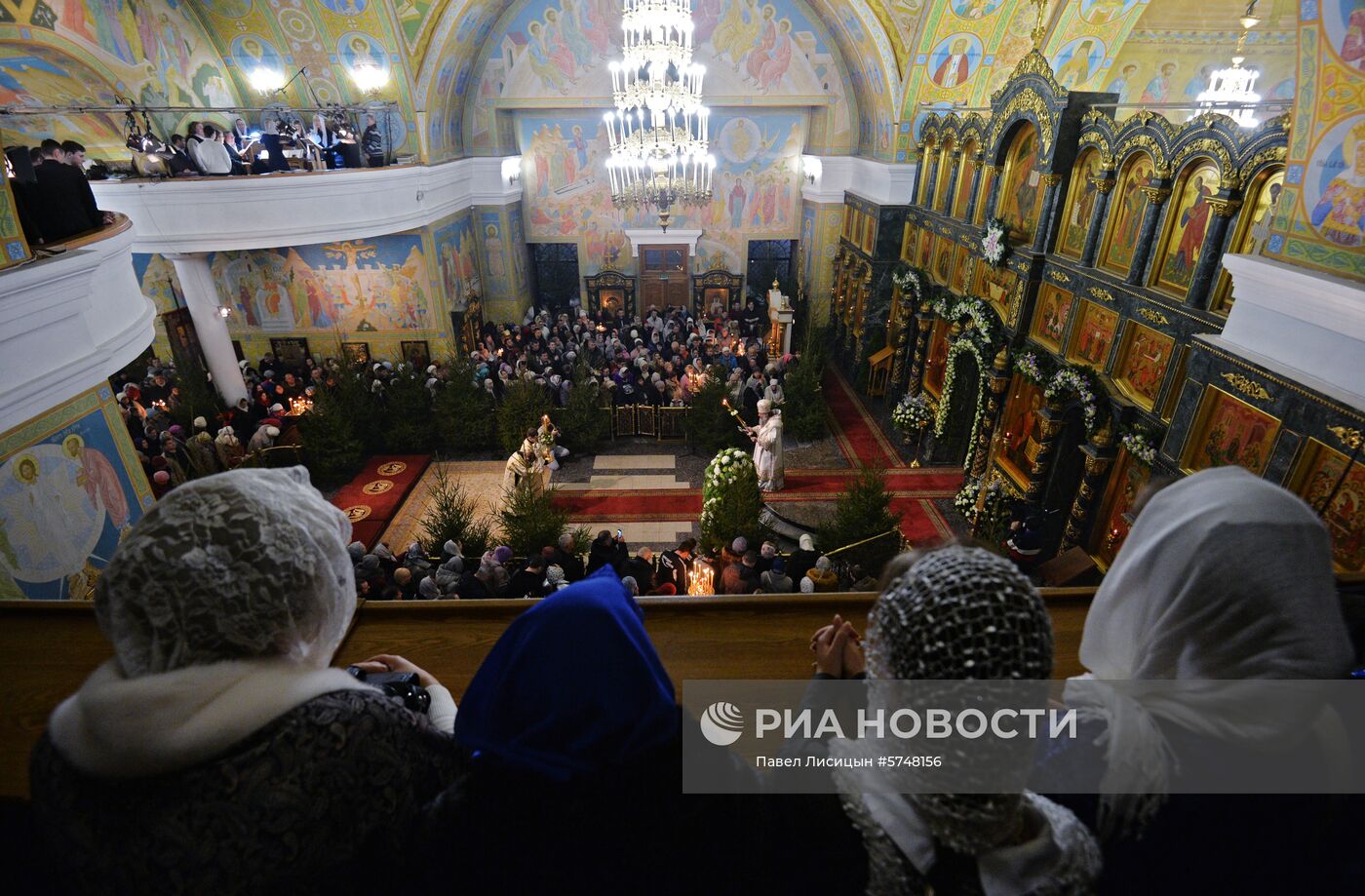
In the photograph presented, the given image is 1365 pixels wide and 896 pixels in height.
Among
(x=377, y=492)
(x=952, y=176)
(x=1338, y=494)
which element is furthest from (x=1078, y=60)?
(x=377, y=492)

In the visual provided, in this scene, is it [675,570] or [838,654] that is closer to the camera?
[838,654]

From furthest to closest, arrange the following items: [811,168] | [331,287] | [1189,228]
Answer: [811,168]
[331,287]
[1189,228]

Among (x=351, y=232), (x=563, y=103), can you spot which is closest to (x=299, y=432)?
(x=351, y=232)

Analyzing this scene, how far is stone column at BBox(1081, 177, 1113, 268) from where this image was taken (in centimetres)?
696

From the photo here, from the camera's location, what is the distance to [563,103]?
603 inches

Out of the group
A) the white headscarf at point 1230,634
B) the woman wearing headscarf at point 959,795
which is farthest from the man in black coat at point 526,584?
the white headscarf at point 1230,634

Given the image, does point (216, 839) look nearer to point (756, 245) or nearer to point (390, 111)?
point (390, 111)

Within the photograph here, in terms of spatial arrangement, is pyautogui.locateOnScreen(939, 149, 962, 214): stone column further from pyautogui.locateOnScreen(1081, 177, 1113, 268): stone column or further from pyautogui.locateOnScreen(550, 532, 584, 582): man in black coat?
pyautogui.locateOnScreen(550, 532, 584, 582): man in black coat

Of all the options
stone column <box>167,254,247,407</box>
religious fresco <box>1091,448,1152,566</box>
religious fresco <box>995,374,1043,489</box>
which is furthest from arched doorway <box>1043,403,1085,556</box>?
stone column <box>167,254,247,407</box>

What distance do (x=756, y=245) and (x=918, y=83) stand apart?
6324mm

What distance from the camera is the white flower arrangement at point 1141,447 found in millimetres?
6180

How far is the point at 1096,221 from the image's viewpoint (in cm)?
720

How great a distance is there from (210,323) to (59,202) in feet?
23.0

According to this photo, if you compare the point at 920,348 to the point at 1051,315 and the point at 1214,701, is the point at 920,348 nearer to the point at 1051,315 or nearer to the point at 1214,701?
the point at 1051,315
